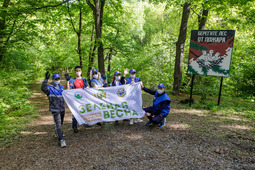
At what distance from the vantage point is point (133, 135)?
17.8 feet

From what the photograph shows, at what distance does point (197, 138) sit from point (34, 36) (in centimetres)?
1192

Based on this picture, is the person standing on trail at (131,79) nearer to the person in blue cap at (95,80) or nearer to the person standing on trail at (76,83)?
the person in blue cap at (95,80)

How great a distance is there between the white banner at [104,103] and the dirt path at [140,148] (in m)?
0.54

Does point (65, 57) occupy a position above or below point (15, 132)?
above

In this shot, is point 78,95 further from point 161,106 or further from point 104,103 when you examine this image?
point 161,106

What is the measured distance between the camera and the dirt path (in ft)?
12.7

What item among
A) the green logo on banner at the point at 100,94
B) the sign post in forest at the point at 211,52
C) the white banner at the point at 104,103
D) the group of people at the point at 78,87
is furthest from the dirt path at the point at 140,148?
the sign post in forest at the point at 211,52

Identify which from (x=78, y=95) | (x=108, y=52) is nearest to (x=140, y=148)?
(x=78, y=95)

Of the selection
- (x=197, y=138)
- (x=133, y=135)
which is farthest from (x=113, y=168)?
(x=197, y=138)

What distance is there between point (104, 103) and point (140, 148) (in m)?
2.10

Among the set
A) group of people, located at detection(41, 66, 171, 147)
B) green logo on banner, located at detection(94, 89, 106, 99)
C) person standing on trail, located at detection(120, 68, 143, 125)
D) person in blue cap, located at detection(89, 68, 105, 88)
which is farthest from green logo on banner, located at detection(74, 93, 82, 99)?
person standing on trail, located at detection(120, 68, 143, 125)

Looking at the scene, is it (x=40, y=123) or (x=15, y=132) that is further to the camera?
(x=40, y=123)

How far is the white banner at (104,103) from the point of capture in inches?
214

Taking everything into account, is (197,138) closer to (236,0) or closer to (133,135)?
(133,135)
